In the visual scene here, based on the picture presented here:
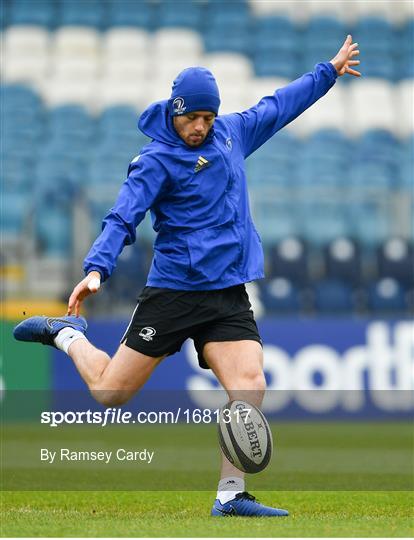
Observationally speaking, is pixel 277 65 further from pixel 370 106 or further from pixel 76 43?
pixel 76 43

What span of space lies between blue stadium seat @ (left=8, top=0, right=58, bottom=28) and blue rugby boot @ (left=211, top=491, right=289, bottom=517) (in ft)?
51.5

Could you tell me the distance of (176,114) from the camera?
19.9 ft

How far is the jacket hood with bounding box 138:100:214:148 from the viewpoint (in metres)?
6.14

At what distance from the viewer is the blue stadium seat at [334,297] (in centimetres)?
1440

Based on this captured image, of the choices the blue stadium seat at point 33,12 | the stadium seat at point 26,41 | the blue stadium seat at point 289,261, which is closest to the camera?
the blue stadium seat at point 289,261

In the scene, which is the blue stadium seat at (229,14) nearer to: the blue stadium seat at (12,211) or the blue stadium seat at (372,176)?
the blue stadium seat at (372,176)

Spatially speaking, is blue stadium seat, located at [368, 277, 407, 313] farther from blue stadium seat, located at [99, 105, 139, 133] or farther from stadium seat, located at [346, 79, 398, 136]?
blue stadium seat, located at [99, 105, 139, 133]

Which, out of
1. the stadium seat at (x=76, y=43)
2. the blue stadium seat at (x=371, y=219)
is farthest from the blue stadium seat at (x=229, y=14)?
the blue stadium seat at (x=371, y=219)

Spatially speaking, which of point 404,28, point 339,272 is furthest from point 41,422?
point 404,28

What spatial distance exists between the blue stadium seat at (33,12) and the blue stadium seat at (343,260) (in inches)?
331

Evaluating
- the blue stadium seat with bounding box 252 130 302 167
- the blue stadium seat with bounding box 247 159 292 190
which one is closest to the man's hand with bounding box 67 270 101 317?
the blue stadium seat with bounding box 247 159 292 190

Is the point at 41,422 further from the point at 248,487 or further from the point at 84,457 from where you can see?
the point at 248,487

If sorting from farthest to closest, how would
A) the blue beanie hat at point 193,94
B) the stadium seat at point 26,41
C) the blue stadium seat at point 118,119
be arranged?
the stadium seat at point 26,41 → the blue stadium seat at point 118,119 → the blue beanie hat at point 193,94

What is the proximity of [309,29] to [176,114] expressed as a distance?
595 inches
